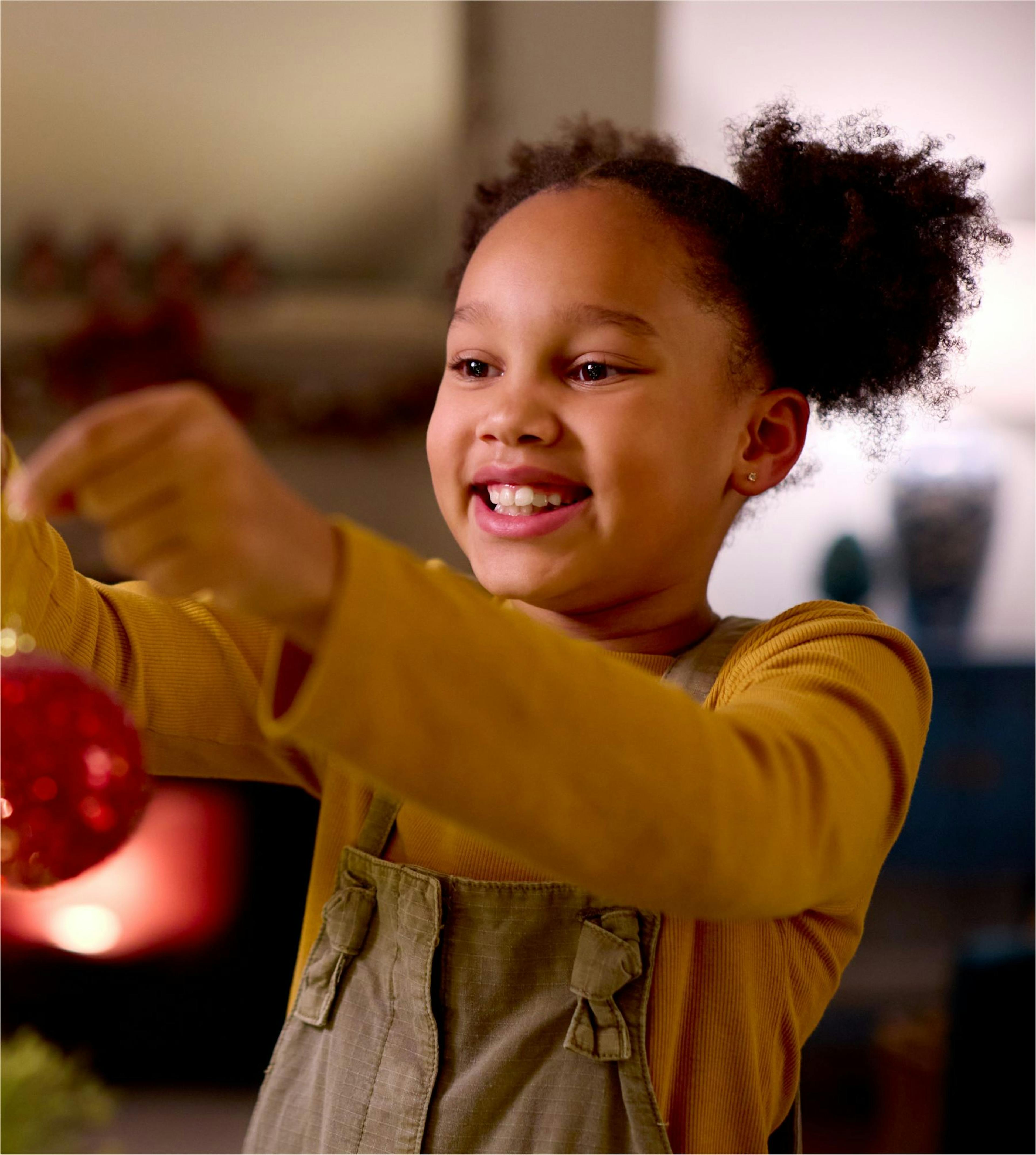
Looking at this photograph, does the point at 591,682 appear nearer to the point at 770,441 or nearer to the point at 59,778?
the point at 59,778

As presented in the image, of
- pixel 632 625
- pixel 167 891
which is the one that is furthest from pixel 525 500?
pixel 167 891

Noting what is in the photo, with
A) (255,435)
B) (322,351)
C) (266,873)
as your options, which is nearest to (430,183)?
(322,351)

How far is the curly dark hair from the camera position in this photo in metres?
0.71

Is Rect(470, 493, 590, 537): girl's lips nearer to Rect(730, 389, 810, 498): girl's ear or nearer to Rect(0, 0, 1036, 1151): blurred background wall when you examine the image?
Rect(730, 389, 810, 498): girl's ear

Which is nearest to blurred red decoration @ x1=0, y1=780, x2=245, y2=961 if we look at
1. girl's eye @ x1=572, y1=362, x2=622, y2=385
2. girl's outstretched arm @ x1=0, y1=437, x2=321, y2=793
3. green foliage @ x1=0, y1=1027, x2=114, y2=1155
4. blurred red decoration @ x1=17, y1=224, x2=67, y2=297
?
blurred red decoration @ x1=17, y1=224, x2=67, y2=297

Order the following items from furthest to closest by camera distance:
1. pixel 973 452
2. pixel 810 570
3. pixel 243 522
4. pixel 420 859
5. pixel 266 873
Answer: pixel 810 570 → pixel 973 452 → pixel 266 873 → pixel 420 859 → pixel 243 522

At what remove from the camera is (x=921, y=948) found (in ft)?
7.54

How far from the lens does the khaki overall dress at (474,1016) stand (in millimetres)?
595

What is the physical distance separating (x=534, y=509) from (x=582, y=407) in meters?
0.06

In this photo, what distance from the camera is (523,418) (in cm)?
61

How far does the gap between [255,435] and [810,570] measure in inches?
42.2

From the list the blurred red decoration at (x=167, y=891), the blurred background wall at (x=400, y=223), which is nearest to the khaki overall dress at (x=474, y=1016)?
the blurred red decoration at (x=167, y=891)

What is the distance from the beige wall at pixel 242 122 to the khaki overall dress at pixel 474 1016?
1.58 meters

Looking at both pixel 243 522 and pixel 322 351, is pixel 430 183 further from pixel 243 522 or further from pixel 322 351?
pixel 243 522
